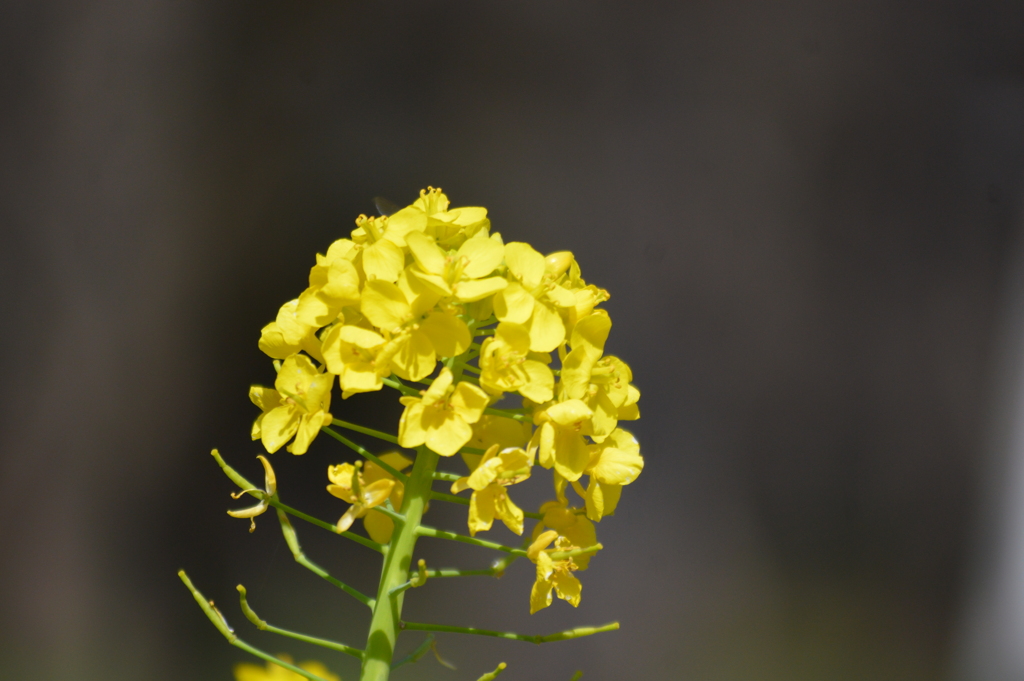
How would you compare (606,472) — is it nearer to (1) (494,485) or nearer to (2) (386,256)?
(1) (494,485)

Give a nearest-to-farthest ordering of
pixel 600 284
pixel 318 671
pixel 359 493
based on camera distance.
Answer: pixel 359 493 → pixel 318 671 → pixel 600 284

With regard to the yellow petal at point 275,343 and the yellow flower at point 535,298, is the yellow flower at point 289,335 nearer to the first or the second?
the yellow petal at point 275,343

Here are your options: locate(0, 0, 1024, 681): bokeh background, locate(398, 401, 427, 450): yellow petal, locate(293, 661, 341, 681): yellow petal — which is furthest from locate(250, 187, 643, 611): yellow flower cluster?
locate(0, 0, 1024, 681): bokeh background

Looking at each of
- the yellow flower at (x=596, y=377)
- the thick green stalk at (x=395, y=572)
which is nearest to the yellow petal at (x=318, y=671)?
the thick green stalk at (x=395, y=572)

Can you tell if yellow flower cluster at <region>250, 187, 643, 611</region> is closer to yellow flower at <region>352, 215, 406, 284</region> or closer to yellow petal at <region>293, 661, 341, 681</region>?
yellow flower at <region>352, 215, 406, 284</region>

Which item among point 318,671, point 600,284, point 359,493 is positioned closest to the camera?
point 359,493

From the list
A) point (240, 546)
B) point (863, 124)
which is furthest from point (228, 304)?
point (863, 124)

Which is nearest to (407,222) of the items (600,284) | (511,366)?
(511,366)
